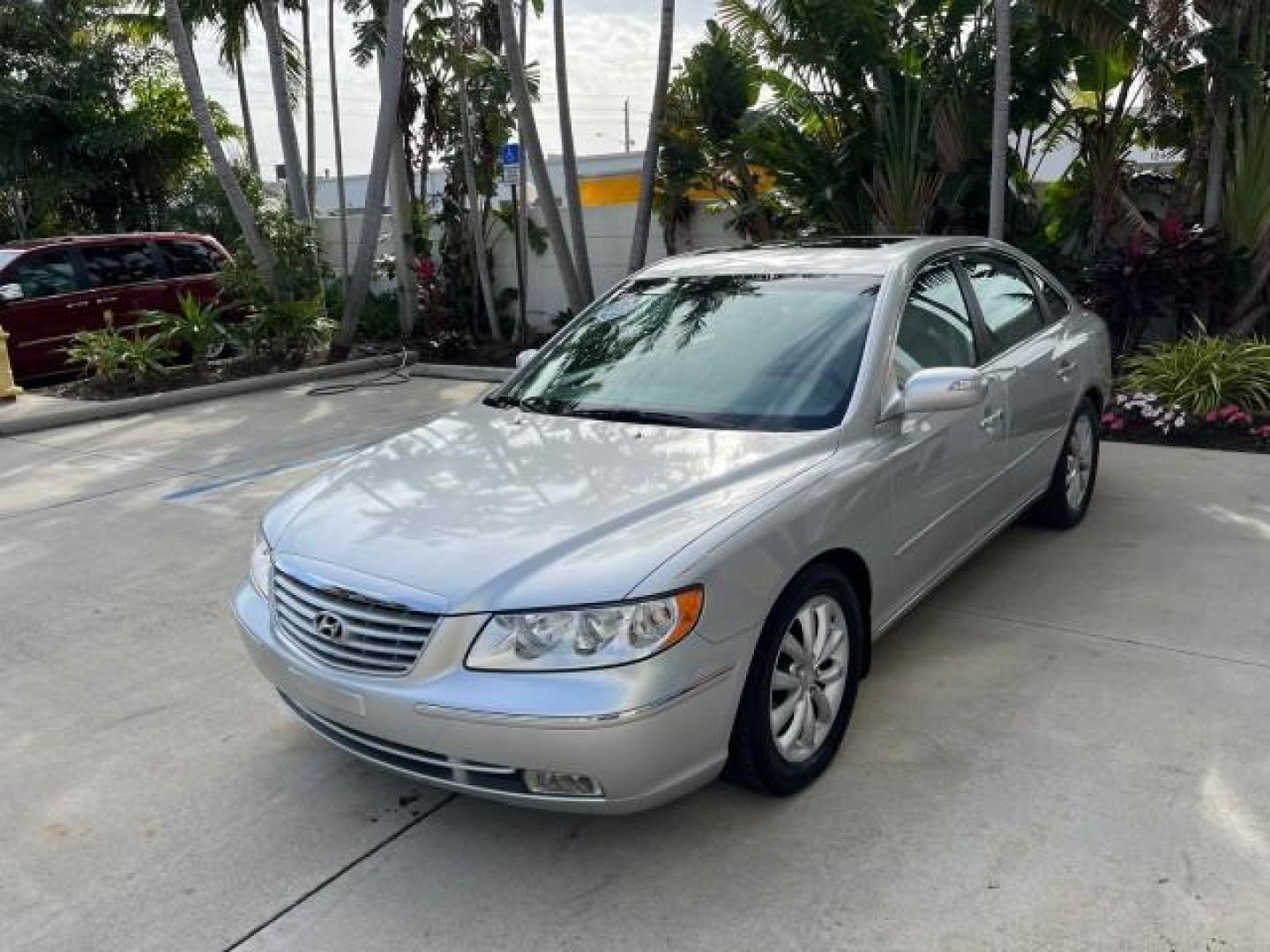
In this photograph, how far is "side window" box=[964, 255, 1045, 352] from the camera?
4.59 meters

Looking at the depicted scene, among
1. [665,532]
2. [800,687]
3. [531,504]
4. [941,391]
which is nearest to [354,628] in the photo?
[531,504]

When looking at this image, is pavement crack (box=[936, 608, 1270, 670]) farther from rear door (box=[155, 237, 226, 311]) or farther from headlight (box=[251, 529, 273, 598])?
rear door (box=[155, 237, 226, 311])

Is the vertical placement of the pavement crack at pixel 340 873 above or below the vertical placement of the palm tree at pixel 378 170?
below

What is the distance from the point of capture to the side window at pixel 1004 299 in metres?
4.59

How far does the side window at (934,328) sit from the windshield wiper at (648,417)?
702 millimetres

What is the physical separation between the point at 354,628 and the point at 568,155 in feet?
30.4

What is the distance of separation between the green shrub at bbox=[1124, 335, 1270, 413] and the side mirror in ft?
15.5

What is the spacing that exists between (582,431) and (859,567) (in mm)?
1046

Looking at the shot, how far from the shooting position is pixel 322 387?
432 inches

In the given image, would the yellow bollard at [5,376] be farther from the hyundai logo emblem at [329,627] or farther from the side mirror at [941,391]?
the side mirror at [941,391]

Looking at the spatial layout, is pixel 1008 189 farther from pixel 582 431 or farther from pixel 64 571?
pixel 64 571

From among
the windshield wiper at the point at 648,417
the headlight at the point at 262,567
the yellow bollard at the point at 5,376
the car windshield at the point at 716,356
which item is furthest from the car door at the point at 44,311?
the windshield wiper at the point at 648,417

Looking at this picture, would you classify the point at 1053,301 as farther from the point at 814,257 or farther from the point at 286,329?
the point at 286,329

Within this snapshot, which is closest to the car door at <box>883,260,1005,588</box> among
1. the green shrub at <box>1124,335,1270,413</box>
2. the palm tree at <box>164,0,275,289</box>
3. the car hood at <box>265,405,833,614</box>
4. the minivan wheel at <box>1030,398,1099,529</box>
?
the car hood at <box>265,405,833,614</box>
